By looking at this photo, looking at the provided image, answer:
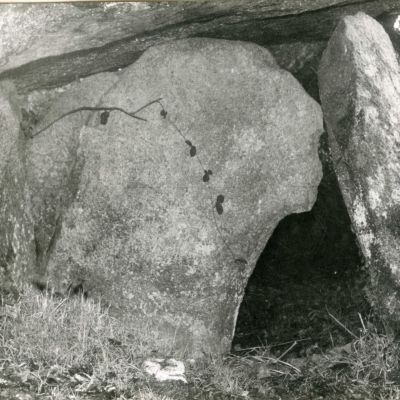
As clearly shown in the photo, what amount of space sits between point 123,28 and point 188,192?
0.81 meters

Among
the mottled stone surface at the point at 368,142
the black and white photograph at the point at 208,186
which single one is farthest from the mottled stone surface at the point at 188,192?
the mottled stone surface at the point at 368,142

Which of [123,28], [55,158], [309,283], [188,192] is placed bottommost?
[309,283]

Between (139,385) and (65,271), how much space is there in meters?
0.78

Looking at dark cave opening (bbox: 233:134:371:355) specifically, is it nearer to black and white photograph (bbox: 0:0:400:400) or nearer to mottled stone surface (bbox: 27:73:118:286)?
black and white photograph (bbox: 0:0:400:400)

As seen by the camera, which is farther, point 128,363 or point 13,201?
point 13,201

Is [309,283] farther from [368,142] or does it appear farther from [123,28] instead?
[123,28]

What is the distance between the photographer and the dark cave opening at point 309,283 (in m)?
3.68

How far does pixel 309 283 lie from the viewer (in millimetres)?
3785

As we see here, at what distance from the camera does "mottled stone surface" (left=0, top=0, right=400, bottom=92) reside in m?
3.40

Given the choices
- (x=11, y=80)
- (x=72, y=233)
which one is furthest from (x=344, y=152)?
(x=11, y=80)

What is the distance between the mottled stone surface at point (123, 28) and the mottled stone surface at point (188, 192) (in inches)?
6.5

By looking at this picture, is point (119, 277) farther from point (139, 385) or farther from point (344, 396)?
point (344, 396)

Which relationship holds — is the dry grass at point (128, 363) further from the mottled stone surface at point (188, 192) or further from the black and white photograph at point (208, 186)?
the mottled stone surface at point (188, 192)

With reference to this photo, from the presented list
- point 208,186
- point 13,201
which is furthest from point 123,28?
point 13,201
